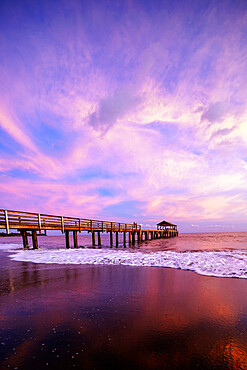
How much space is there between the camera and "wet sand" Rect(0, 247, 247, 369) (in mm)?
2486

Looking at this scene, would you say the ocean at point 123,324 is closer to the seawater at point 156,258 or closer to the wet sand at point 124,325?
the wet sand at point 124,325

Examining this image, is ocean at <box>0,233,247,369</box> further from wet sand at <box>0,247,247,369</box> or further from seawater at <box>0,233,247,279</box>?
seawater at <box>0,233,247,279</box>

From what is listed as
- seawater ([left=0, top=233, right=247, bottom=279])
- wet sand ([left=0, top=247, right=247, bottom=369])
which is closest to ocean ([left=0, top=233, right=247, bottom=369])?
wet sand ([left=0, top=247, right=247, bottom=369])

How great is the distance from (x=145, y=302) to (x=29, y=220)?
45.8ft

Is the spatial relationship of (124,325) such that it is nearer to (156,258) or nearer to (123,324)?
(123,324)

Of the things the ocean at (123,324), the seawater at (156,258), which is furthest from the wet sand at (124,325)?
the seawater at (156,258)

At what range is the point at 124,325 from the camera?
Answer: 11.1 feet

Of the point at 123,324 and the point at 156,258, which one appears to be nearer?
the point at 123,324

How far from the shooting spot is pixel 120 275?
23.9 ft

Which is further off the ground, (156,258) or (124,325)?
(124,325)

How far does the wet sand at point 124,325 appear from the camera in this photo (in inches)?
97.9

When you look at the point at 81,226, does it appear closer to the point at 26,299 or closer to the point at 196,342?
the point at 26,299

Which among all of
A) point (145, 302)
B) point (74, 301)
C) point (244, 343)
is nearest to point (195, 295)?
point (145, 302)

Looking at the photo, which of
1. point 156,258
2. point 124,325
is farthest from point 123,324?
point 156,258
